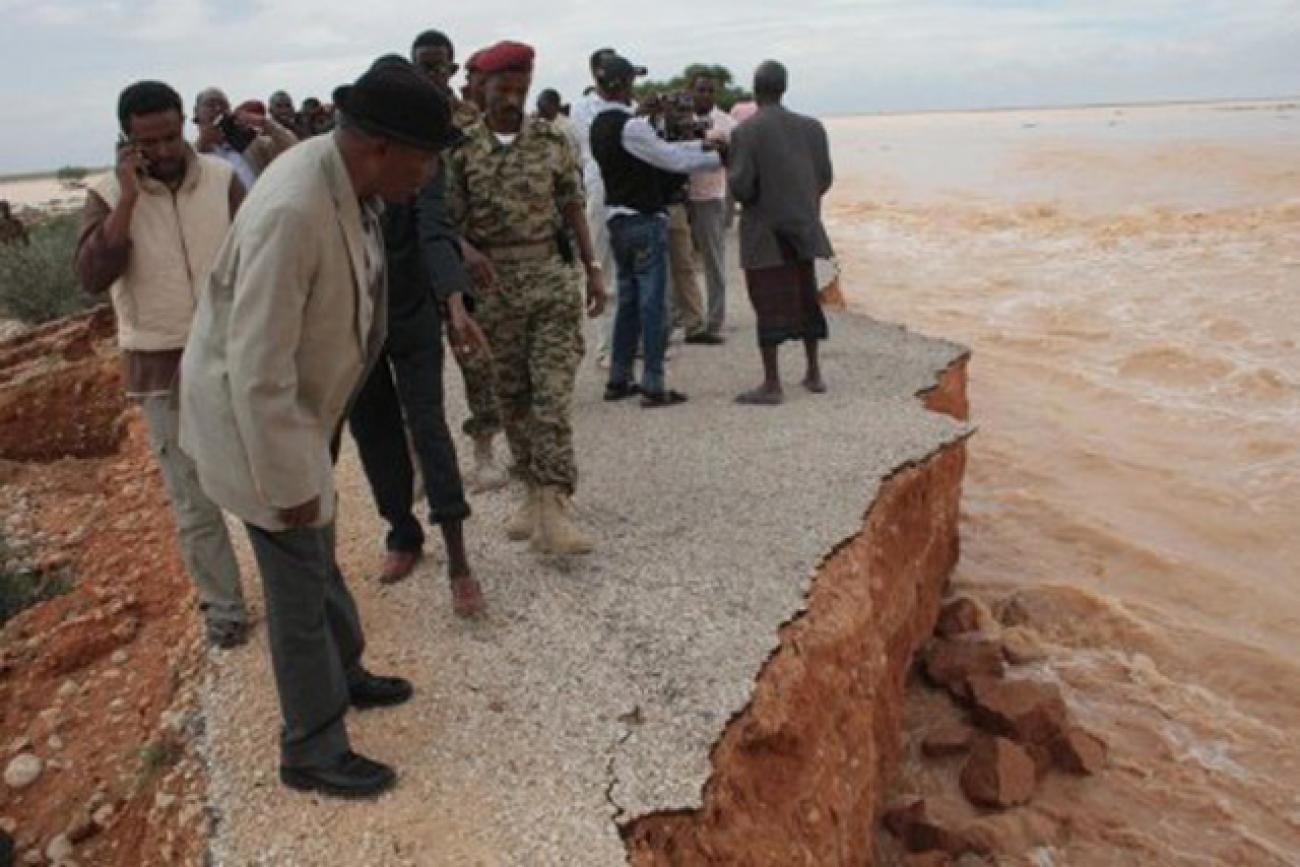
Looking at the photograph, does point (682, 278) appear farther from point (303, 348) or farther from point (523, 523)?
point (303, 348)

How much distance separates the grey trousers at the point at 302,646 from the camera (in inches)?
99.7

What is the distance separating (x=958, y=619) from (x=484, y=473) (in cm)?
256

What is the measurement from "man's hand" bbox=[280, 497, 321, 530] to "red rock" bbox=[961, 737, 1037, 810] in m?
2.95

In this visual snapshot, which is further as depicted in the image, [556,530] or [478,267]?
[556,530]

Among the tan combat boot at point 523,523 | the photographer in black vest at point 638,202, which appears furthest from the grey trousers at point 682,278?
the tan combat boot at point 523,523

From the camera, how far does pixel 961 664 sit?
16.4 feet

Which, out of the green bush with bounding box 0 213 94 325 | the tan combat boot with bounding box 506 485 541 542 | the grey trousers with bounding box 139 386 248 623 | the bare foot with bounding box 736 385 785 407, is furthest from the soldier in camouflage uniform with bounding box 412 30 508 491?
the green bush with bounding box 0 213 94 325

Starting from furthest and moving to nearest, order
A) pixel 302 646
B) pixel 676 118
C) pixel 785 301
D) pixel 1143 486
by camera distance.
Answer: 1. pixel 1143 486
2. pixel 676 118
3. pixel 785 301
4. pixel 302 646

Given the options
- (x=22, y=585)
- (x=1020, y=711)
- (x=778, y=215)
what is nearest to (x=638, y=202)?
(x=778, y=215)

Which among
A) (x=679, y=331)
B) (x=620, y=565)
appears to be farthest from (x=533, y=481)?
(x=679, y=331)

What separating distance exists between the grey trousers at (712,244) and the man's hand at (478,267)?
12.0 ft

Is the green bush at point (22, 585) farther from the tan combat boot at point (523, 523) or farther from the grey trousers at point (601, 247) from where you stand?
the grey trousers at point (601, 247)

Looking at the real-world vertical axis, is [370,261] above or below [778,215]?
above

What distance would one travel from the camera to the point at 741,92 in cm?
1620
